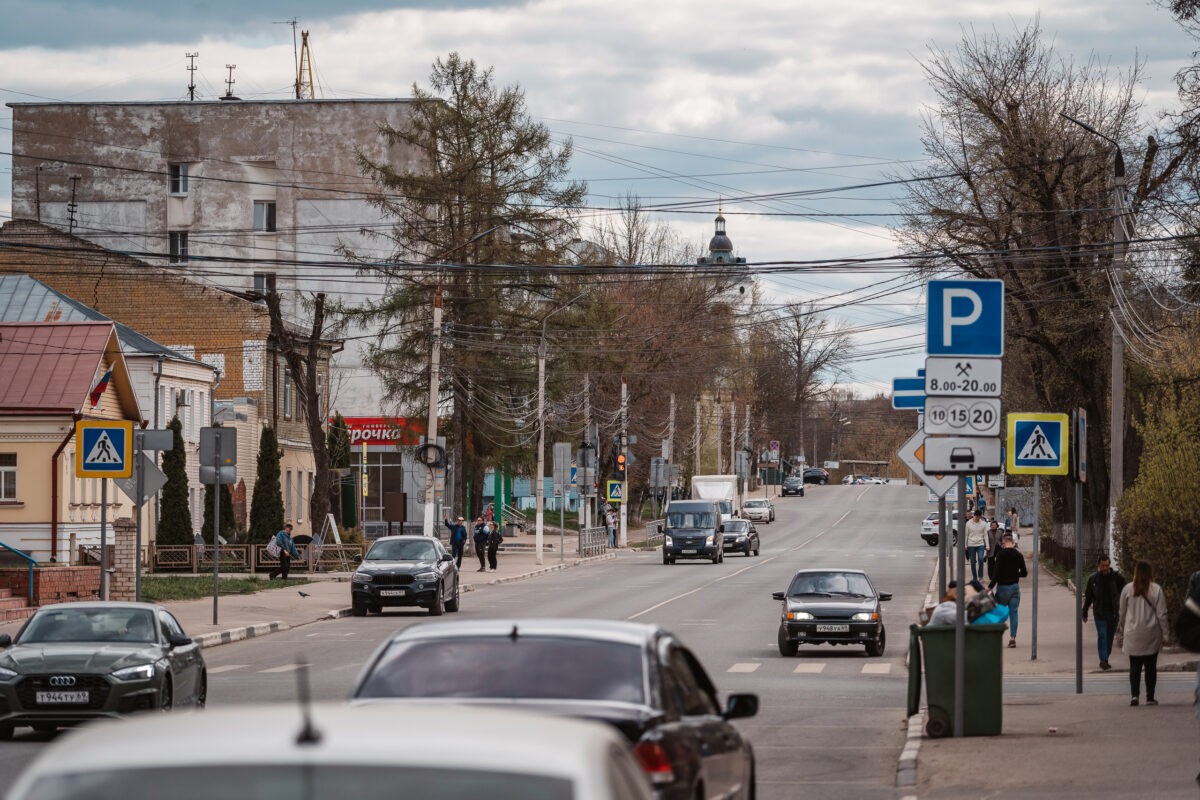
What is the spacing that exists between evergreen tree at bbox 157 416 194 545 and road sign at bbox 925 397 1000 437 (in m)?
41.0

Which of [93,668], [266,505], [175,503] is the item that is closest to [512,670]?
[93,668]

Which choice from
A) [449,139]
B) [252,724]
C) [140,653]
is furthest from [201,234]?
[252,724]

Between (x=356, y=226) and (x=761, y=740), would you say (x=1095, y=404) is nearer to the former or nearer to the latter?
(x=761, y=740)

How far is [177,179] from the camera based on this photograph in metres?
82.9

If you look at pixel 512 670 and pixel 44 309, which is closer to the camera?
pixel 512 670

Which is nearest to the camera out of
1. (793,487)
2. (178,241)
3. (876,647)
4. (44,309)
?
(876,647)

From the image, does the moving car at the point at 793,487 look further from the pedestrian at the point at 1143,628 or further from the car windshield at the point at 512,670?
the car windshield at the point at 512,670

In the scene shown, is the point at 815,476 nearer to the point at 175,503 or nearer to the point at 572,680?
the point at 175,503

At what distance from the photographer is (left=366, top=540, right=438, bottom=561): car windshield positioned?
36.0 meters

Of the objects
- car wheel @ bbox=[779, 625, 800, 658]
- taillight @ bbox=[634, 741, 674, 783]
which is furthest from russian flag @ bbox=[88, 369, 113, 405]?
taillight @ bbox=[634, 741, 674, 783]

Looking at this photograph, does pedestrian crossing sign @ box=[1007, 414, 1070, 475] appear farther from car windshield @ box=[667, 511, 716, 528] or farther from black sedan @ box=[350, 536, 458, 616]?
car windshield @ box=[667, 511, 716, 528]

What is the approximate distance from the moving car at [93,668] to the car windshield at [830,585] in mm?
12963

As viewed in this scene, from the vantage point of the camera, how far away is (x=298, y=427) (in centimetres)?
7219

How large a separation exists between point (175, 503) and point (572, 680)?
47.8 meters
